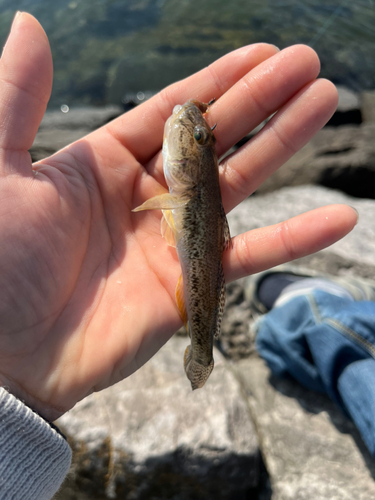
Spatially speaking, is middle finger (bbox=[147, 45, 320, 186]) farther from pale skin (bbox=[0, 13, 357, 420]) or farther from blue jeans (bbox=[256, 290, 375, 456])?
blue jeans (bbox=[256, 290, 375, 456])

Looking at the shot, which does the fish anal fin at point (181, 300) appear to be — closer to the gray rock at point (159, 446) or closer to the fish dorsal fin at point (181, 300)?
the fish dorsal fin at point (181, 300)

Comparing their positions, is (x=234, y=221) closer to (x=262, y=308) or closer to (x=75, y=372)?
(x=262, y=308)

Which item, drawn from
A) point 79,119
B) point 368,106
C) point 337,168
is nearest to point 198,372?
point 337,168

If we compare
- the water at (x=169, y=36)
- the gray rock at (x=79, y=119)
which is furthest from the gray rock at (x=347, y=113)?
the gray rock at (x=79, y=119)

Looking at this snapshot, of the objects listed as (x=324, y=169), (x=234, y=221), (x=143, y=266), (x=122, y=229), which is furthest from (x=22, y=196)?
(x=324, y=169)

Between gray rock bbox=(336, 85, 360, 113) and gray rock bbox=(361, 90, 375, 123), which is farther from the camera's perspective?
gray rock bbox=(361, 90, 375, 123)

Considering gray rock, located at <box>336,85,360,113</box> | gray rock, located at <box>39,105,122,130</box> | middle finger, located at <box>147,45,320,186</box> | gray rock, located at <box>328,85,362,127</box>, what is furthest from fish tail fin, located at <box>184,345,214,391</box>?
gray rock, located at <box>336,85,360,113</box>

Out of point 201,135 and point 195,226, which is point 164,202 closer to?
point 195,226
